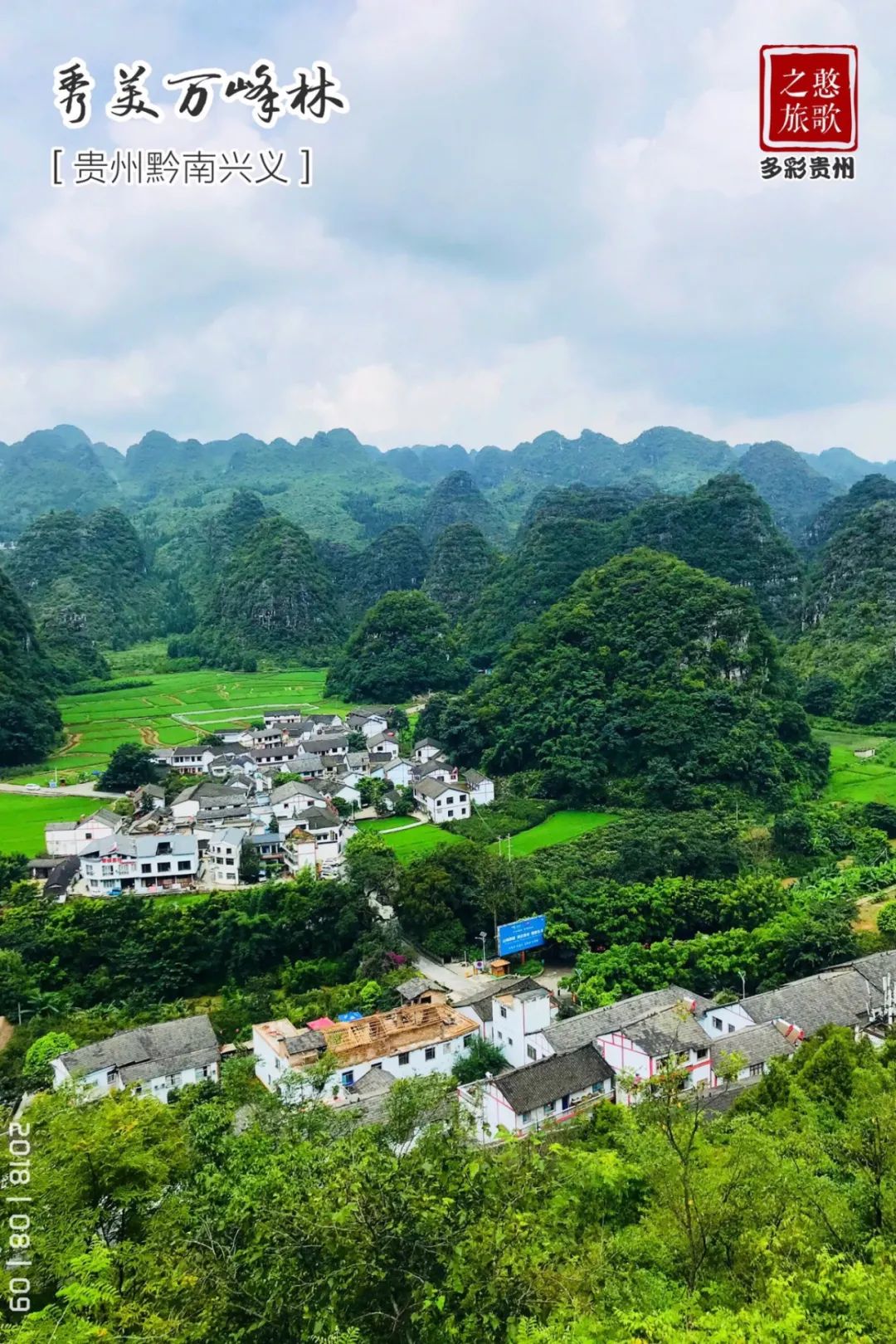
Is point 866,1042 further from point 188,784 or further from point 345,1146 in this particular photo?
point 188,784

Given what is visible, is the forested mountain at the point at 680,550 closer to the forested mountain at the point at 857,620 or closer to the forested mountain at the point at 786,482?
A: the forested mountain at the point at 857,620

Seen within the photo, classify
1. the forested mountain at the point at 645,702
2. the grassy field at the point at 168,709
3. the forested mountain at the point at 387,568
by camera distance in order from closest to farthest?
the forested mountain at the point at 645,702 → the grassy field at the point at 168,709 → the forested mountain at the point at 387,568

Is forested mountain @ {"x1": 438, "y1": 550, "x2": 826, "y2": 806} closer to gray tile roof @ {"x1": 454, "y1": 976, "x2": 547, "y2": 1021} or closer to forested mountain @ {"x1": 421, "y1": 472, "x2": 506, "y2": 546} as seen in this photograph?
gray tile roof @ {"x1": 454, "y1": 976, "x2": 547, "y2": 1021}

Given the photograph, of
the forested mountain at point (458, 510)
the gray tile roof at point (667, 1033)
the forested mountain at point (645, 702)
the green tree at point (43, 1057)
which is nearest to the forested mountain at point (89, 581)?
the forested mountain at point (458, 510)

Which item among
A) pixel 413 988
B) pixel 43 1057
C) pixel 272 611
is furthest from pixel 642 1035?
pixel 272 611

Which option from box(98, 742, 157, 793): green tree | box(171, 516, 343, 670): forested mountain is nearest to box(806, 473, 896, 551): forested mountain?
box(171, 516, 343, 670): forested mountain

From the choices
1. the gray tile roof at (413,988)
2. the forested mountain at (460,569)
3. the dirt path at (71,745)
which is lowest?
the gray tile roof at (413,988)

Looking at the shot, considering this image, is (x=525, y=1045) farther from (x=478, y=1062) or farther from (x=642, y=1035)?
(x=642, y=1035)
